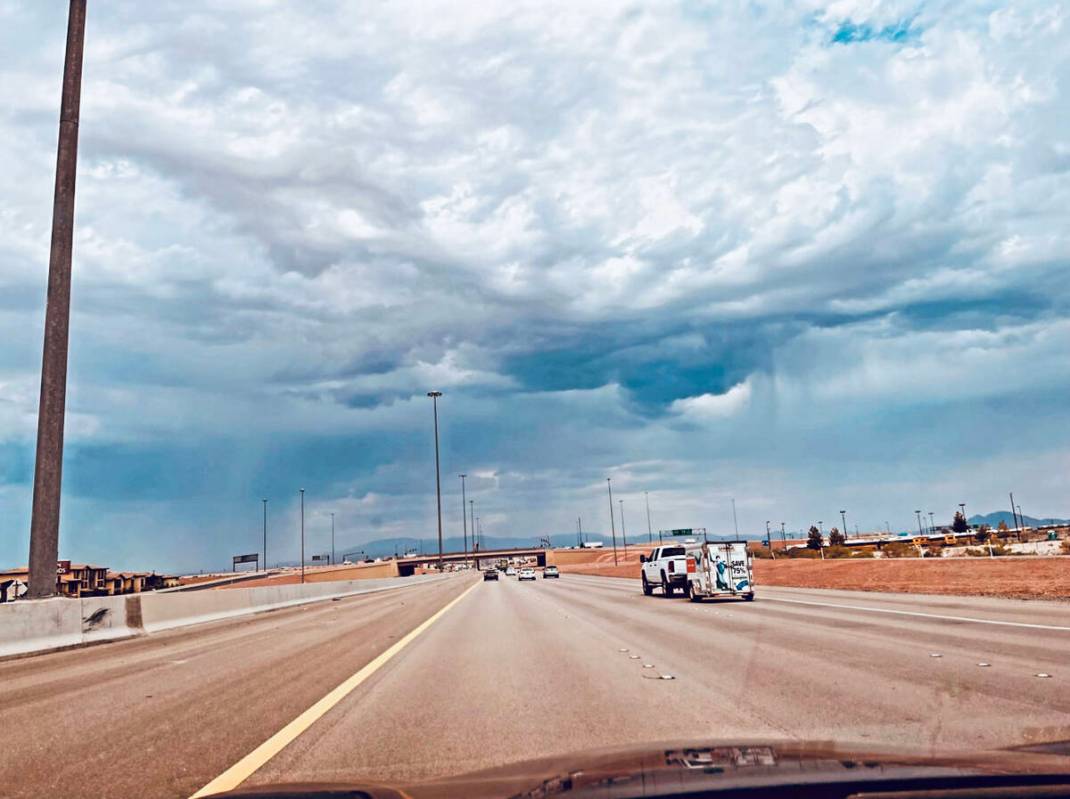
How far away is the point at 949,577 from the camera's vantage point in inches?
1421

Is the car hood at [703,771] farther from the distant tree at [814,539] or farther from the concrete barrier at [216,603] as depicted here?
the distant tree at [814,539]

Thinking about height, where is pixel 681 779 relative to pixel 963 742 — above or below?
above

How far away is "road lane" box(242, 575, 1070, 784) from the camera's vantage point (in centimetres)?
727

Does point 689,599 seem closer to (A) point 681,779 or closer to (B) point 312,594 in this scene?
(B) point 312,594

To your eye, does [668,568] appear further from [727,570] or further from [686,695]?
[686,695]

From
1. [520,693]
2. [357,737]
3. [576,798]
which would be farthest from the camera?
[520,693]

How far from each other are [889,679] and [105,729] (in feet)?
27.6

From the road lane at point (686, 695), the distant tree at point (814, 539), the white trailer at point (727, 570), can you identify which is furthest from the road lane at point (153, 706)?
the distant tree at point (814, 539)

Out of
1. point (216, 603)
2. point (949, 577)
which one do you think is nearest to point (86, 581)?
point (216, 603)

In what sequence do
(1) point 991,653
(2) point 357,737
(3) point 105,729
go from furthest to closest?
(1) point 991,653, (3) point 105,729, (2) point 357,737

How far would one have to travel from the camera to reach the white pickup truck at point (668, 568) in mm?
34844

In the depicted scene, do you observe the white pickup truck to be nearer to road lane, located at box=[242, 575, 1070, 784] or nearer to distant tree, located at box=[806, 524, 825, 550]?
road lane, located at box=[242, 575, 1070, 784]

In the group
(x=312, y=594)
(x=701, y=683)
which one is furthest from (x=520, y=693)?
(x=312, y=594)

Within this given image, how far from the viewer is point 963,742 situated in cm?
671
